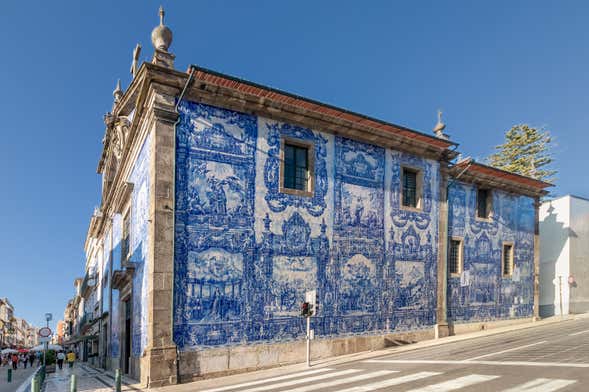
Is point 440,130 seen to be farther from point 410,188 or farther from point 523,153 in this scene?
point 523,153

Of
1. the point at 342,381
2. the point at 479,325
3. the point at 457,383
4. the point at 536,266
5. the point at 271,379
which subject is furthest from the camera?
the point at 536,266

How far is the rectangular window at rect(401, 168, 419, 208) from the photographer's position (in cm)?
1844

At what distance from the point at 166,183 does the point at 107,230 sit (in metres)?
17.5

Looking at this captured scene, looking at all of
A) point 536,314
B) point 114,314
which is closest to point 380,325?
point 536,314

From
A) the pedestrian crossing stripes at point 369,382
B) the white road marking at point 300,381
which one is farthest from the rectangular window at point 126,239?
the white road marking at point 300,381

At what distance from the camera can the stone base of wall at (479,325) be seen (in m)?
19.0

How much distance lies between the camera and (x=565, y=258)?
25250mm

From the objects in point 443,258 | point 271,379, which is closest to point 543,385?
point 271,379

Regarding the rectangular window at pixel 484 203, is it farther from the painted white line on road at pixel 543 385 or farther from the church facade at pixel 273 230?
the painted white line on road at pixel 543 385

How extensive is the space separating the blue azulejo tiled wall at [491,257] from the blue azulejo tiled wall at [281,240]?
2437 millimetres

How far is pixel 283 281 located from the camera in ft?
46.9

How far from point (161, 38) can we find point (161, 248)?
20.9ft

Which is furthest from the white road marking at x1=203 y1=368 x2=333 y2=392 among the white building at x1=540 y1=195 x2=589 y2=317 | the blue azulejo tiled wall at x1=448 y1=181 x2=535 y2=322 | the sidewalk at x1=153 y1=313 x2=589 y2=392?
the white building at x1=540 y1=195 x2=589 y2=317

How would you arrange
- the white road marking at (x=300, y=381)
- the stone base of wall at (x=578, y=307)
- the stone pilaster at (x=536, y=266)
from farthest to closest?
the stone base of wall at (x=578, y=307)
the stone pilaster at (x=536, y=266)
the white road marking at (x=300, y=381)
